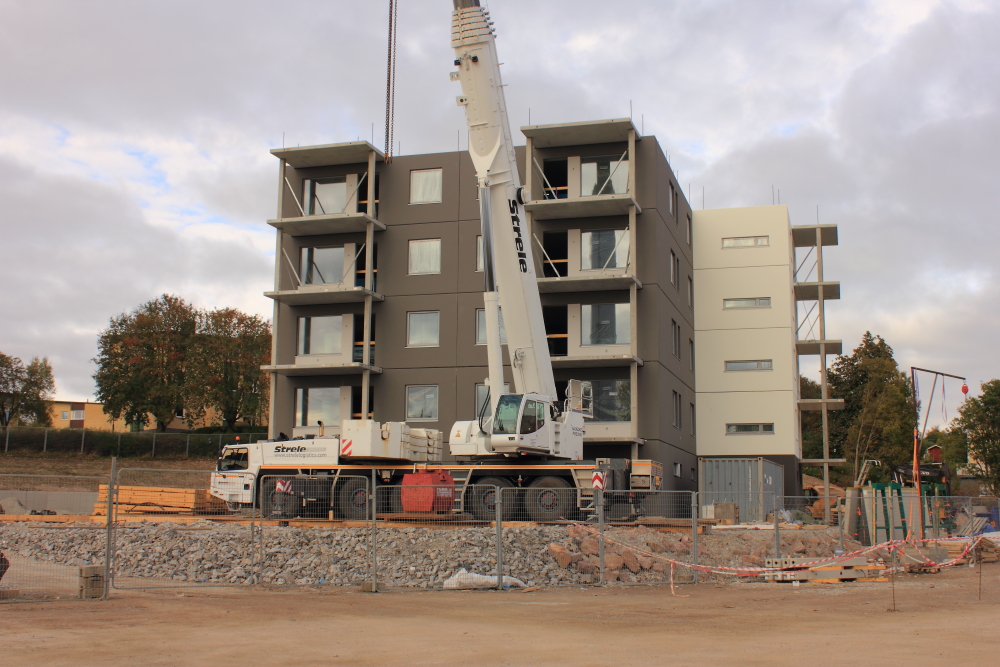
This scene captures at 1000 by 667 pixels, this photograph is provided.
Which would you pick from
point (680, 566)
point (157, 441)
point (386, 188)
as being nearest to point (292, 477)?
point (680, 566)

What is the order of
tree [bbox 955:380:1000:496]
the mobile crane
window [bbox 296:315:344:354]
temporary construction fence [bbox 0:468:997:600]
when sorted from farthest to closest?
tree [bbox 955:380:1000:496]
window [bbox 296:315:344:354]
the mobile crane
temporary construction fence [bbox 0:468:997:600]

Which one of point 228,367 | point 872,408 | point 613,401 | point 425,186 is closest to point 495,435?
point 613,401

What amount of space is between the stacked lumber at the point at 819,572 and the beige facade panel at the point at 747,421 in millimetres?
21710

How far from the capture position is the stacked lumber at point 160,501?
79.4 ft

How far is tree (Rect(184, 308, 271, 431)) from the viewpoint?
6006cm

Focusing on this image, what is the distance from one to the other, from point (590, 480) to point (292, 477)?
7462 millimetres

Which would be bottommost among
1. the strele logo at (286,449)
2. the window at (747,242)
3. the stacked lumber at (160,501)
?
the stacked lumber at (160,501)

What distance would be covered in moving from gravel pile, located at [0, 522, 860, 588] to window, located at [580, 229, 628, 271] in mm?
16391

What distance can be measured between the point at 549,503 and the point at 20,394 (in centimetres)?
6428

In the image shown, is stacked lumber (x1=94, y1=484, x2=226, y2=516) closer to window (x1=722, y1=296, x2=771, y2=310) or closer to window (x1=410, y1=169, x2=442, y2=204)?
window (x1=410, y1=169, x2=442, y2=204)

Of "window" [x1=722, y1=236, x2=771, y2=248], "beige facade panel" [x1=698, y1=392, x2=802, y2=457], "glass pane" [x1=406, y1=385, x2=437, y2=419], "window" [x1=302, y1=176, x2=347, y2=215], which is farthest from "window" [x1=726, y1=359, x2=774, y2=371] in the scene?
"window" [x1=302, y1=176, x2=347, y2=215]

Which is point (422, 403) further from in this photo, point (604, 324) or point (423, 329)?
point (604, 324)

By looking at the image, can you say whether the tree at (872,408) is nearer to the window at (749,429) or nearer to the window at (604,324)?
the window at (749,429)

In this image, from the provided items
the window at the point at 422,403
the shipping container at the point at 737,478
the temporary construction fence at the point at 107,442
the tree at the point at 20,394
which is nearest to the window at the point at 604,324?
the window at the point at 422,403
